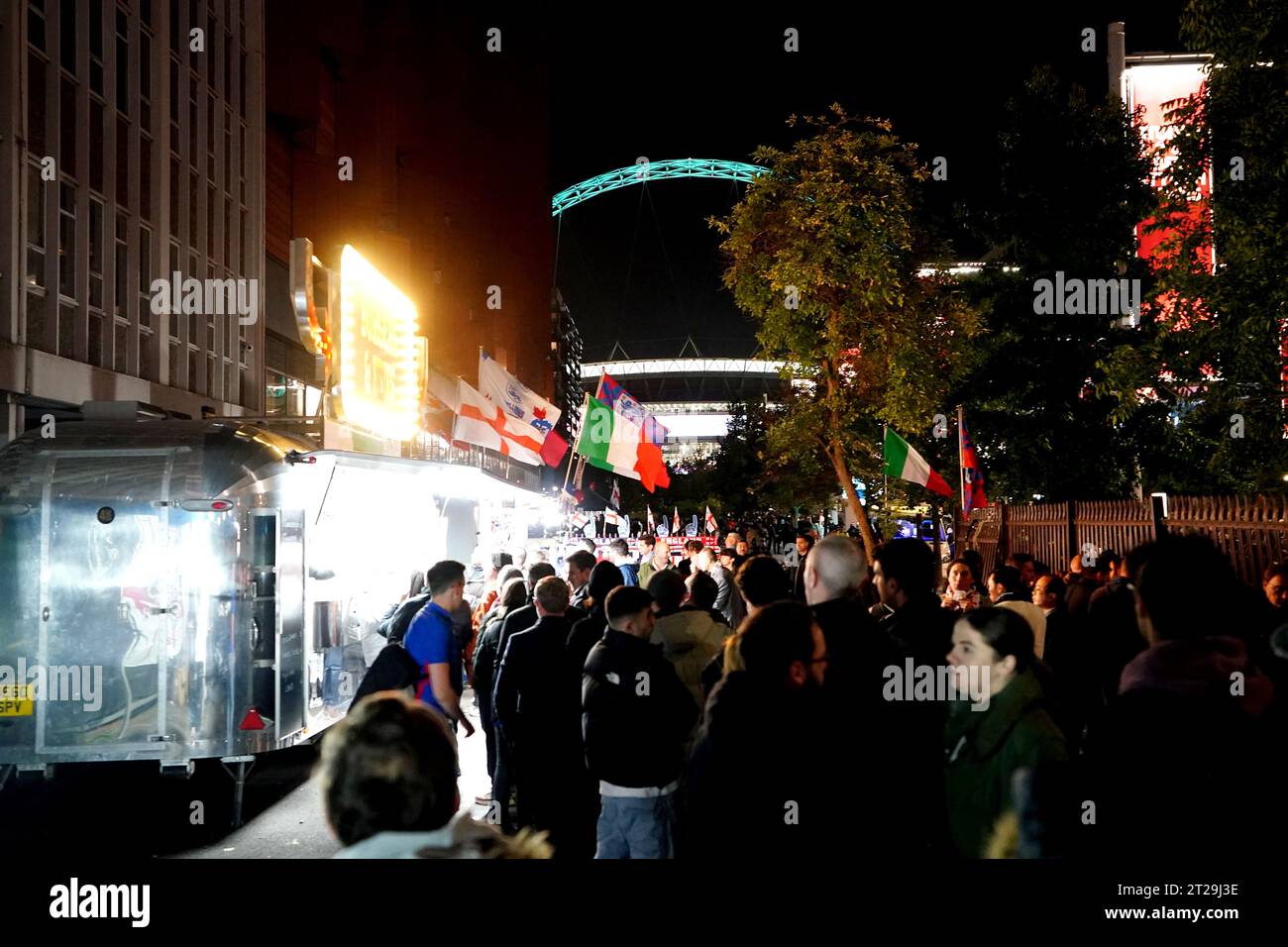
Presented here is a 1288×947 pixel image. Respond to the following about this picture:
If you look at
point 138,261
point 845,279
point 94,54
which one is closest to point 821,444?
point 845,279

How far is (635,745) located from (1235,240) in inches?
437

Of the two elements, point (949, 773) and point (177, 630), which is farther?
point (177, 630)

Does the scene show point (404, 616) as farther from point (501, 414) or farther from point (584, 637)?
point (501, 414)

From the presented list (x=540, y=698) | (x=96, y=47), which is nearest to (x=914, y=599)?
(x=540, y=698)

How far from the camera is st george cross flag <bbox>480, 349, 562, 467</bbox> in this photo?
2030 centimetres

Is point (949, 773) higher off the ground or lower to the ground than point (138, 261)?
lower

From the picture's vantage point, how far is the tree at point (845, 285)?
22.5m

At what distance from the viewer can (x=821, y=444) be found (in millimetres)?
24750

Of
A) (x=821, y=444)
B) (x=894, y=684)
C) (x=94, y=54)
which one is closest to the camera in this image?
(x=894, y=684)

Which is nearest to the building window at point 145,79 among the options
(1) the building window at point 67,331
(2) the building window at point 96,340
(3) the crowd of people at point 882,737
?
(2) the building window at point 96,340

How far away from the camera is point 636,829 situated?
5512mm

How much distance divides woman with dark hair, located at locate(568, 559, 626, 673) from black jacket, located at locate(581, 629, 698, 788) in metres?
0.94
